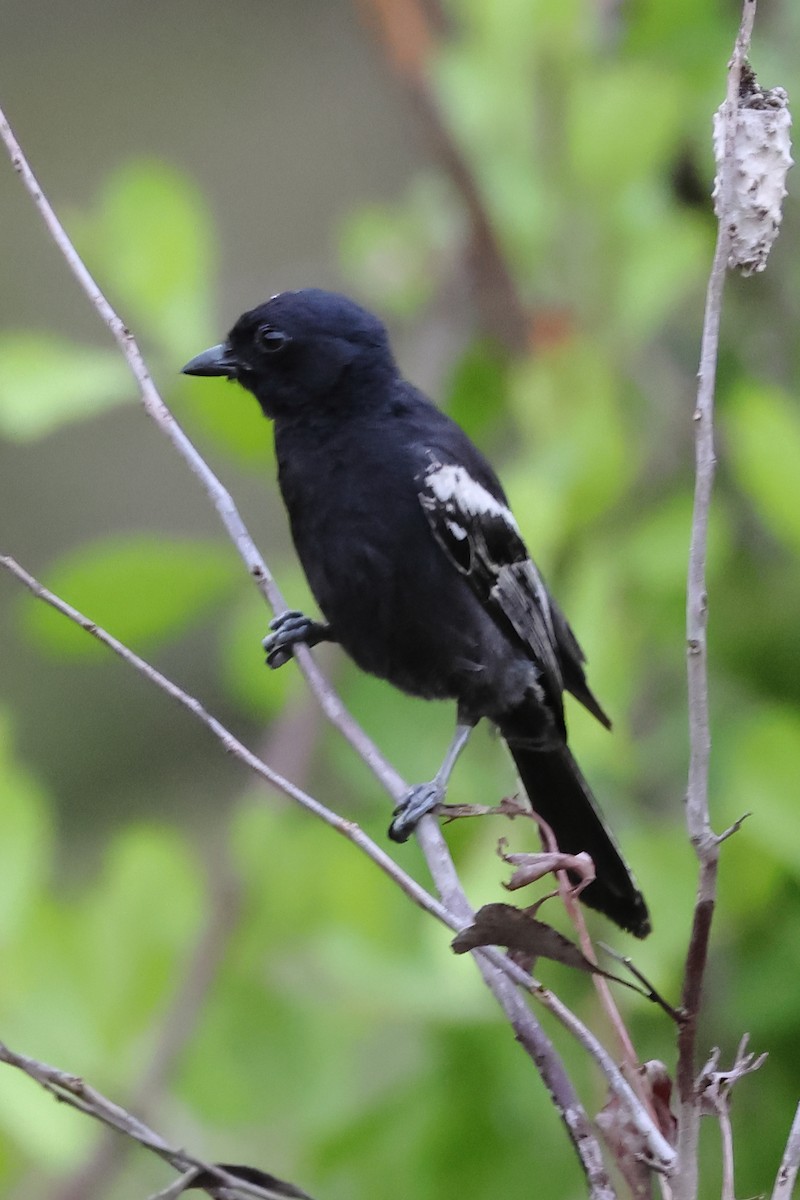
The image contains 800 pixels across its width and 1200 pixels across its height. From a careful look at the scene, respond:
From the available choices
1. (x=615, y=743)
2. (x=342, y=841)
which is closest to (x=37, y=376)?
(x=342, y=841)

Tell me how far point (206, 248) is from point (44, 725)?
151 inches

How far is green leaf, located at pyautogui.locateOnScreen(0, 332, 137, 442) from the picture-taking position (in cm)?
253

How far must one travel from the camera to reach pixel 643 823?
263cm

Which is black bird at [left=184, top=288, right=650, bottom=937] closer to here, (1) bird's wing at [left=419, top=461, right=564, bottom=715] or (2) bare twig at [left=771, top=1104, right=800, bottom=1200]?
(1) bird's wing at [left=419, top=461, right=564, bottom=715]

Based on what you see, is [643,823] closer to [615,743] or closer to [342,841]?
[615,743]

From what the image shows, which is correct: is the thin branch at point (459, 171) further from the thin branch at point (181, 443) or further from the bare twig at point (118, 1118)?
the bare twig at point (118, 1118)

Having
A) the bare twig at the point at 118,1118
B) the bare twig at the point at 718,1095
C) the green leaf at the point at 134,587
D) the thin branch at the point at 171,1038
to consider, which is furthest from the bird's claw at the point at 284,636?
Result: the bare twig at the point at 718,1095

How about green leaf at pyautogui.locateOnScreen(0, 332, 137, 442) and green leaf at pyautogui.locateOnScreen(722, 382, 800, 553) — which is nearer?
green leaf at pyautogui.locateOnScreen(722, 382, 800, 553)

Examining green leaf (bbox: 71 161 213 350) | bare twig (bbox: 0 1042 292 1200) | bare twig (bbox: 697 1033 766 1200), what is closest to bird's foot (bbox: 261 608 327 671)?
green leaf (bbox: 71 161 213 350)

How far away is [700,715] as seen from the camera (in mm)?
1302

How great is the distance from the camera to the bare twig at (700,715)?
121cm

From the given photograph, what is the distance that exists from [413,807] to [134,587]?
0.74 meters

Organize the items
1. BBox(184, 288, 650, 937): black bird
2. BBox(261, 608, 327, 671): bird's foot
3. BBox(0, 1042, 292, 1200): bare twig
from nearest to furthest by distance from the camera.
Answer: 1. BBox(0, 1042, 292, 1200): bare twig
2. BBox(184, 288, 650, 937): black bird
3. BBox(261, 608, 327, 671): bird's foot

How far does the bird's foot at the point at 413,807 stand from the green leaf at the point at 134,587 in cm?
60
